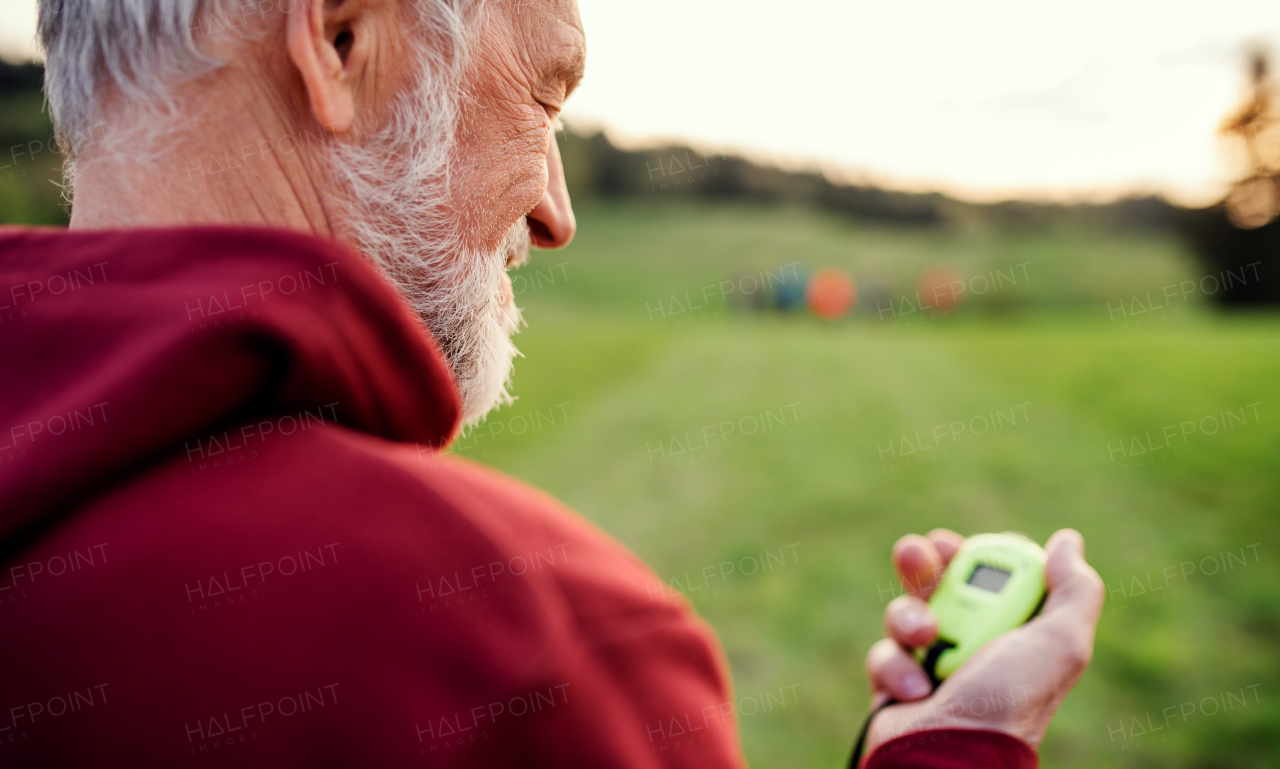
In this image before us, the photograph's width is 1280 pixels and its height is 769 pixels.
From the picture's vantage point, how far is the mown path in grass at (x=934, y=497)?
12.6 feet

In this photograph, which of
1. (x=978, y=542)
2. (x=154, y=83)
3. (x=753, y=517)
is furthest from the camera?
(x=753, y=517)

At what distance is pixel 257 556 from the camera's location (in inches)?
29.7

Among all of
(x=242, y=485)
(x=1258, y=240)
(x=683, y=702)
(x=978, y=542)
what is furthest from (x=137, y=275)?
(x=1258, y=240)

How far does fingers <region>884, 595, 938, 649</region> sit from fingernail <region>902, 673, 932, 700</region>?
7cm

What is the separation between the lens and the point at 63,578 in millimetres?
722

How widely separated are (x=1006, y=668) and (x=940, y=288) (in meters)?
40.5

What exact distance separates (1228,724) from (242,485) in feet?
15.1

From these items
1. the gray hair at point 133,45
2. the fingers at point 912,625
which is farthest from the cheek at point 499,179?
the fingers at point 912,625

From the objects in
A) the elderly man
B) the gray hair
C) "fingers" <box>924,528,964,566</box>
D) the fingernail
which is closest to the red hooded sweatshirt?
the elderly man

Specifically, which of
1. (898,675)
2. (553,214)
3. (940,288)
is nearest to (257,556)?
(553,214)

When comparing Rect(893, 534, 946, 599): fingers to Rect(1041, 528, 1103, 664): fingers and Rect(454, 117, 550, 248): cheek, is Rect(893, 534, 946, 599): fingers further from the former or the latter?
Rect(454, 117, 550, 248): cheek

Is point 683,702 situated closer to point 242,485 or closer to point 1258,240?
point 242,485

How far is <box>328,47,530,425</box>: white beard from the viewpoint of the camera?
3.93 ft

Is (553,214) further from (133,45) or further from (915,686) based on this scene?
(915,686)
